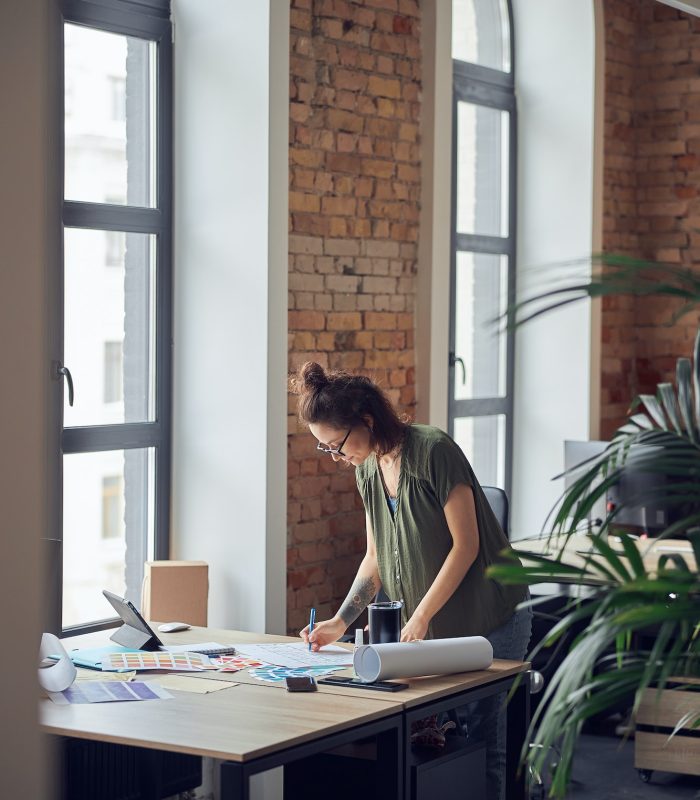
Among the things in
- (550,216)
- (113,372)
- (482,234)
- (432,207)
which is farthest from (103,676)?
(550,216)

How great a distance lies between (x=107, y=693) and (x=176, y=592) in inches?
44.4

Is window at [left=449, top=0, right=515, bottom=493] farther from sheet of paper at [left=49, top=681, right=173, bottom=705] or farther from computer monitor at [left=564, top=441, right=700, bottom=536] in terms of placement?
sheet of paper at [left=49, top=681, right=173, bottom=705]

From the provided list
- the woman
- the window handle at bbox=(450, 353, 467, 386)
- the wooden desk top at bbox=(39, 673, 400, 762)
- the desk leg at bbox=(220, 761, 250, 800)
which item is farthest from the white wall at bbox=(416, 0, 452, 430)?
the desk leg at bbox=(220, 761, 250, 800)

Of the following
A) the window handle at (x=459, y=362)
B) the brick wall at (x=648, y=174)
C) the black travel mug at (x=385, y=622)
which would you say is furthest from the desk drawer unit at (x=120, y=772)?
the brick wall at (x=648, y=174)

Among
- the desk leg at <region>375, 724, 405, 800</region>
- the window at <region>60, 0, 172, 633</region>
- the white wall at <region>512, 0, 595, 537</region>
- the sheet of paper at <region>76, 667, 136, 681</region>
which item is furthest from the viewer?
the white wall at <region>512, 0, 595, 537</region>

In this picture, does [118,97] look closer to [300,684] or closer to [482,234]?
[300,684]

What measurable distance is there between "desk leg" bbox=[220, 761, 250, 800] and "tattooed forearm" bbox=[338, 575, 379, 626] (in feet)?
3.64

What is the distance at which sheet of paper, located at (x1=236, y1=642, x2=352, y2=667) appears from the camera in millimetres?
3566

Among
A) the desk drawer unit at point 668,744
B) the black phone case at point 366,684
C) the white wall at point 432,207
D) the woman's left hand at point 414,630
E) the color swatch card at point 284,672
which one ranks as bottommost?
the desk drawer unit at point 668,744

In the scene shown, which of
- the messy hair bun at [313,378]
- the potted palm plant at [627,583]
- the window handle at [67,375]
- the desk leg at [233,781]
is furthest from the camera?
the window handle at [67,375]

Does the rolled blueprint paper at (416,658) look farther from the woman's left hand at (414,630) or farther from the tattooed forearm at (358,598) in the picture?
the tattooed forearm at (358,598)

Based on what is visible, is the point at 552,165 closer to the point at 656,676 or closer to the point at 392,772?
the point at 392,772

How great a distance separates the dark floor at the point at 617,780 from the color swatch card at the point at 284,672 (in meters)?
1.65

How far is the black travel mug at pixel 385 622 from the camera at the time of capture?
3.43 metres
